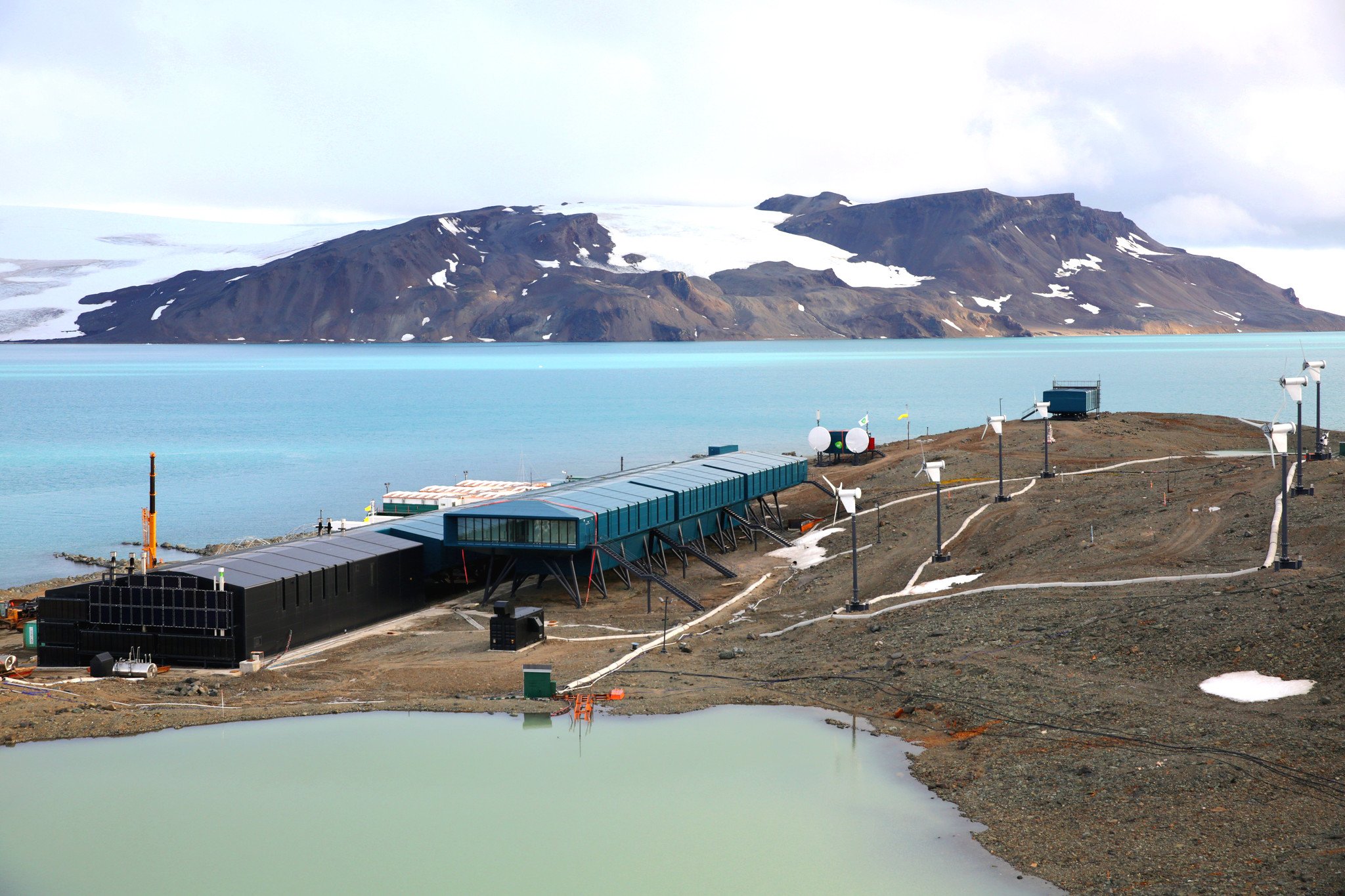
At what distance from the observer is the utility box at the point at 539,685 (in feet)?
102

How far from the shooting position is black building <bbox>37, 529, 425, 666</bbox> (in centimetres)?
3631

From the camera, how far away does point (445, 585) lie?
47.8m

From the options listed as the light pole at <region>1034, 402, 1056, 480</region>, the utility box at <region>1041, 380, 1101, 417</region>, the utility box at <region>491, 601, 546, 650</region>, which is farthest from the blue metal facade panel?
the utility box at <region>1041, 380, 1101, 417</region>

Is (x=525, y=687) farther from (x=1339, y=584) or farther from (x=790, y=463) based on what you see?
(x=790, y=463)

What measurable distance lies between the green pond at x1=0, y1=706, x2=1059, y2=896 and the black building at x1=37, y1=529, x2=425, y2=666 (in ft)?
22.2

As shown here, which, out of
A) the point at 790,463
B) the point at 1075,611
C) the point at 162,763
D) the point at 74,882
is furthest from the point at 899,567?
the point at 74,882

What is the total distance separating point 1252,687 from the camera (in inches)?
1039

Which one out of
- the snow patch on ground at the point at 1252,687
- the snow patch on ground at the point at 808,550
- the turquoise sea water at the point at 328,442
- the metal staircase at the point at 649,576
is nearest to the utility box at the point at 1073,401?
the snow patch on ground at the point at 808,550

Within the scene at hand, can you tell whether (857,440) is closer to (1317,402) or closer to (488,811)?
(1317,402)

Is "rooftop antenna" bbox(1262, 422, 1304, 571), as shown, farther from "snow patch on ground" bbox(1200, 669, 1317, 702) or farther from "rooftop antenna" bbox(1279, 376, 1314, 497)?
"snow patch on ground" bbox(1200, 669, 1317, 702)

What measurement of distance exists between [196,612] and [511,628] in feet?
31.2

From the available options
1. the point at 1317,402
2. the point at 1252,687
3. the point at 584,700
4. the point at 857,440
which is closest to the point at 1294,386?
the point at 1317,402

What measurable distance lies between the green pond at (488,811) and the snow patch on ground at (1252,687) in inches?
277

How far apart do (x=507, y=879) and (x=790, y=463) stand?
142 ft
